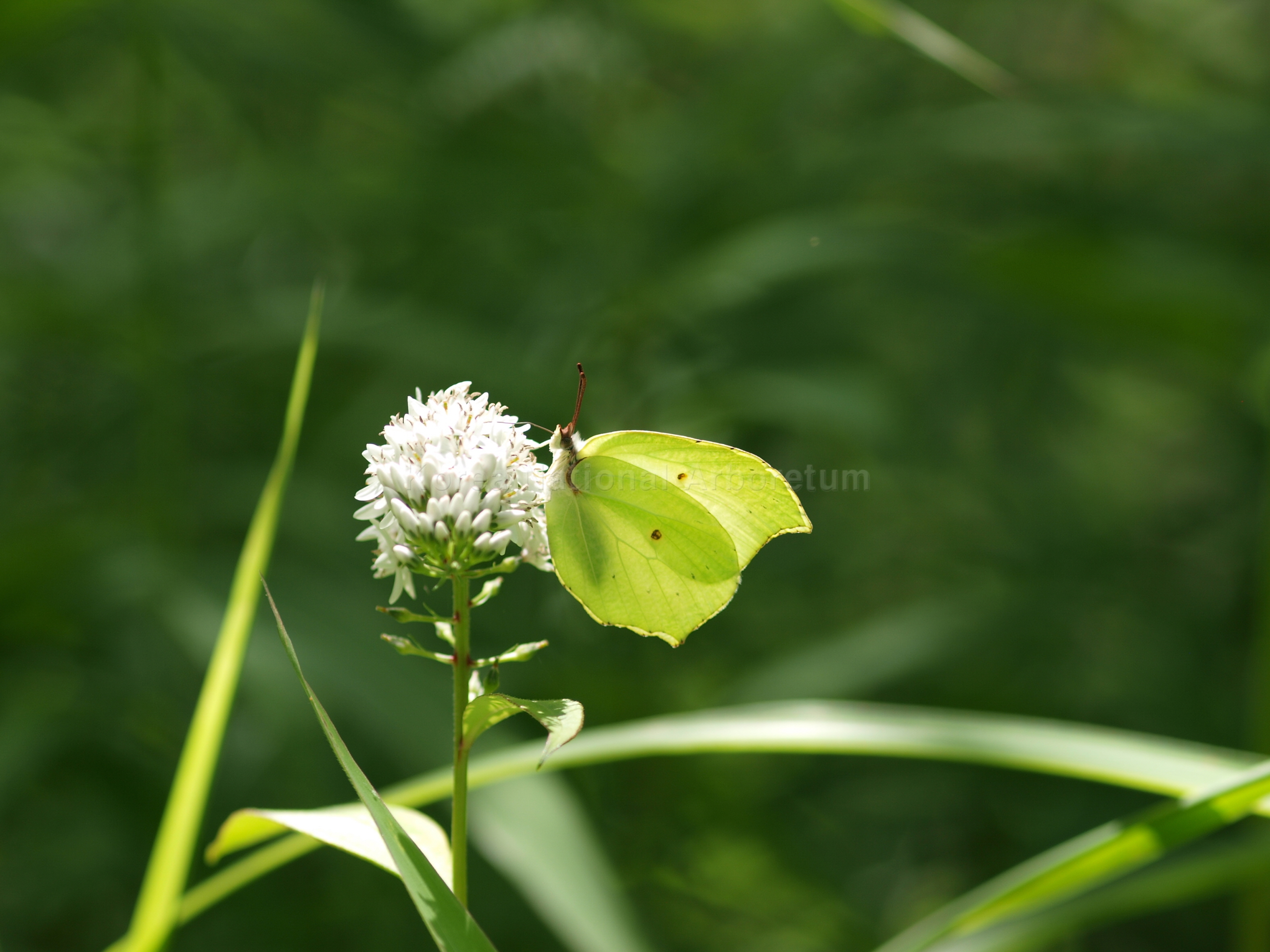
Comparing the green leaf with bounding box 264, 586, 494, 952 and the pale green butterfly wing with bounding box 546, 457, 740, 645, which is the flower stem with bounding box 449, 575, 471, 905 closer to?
the green leaf with bounding box 264, 586, 494, 952

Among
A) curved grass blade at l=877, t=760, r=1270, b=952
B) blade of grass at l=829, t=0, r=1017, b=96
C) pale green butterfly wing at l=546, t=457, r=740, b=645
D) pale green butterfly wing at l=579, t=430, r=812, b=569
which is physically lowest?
curved grass blade at l=877, t=760, r=1270, b=952

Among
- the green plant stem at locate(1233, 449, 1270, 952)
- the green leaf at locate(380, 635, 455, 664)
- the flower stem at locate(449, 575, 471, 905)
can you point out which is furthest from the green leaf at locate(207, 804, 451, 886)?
the green plant stem at locate(1233, 449, 1270, 952)

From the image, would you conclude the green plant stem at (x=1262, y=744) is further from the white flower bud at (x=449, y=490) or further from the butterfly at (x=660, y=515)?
the white flower bud at (x=449, y=490)

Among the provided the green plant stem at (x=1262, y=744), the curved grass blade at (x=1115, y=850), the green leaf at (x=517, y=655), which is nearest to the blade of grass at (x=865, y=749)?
the curved grass blade at (x=1115, y=850)

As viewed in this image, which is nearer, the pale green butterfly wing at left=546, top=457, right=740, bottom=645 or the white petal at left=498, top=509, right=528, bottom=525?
the white petal at left=498, top=509, right=528, bottom=525

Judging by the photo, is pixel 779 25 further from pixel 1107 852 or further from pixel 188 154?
pixel 1107 852

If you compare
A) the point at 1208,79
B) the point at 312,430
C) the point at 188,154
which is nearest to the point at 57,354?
the point at 312,430
